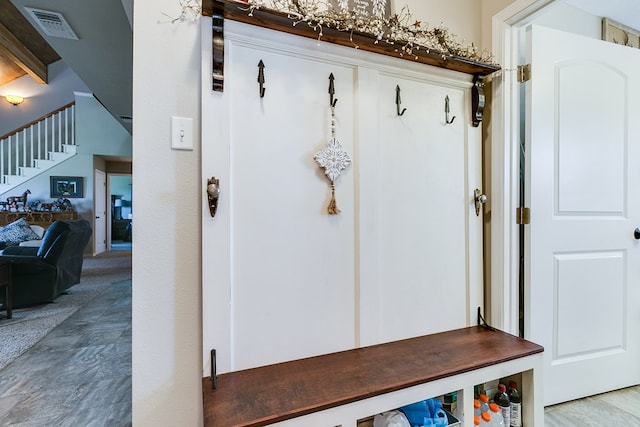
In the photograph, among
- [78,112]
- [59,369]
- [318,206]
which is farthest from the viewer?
[78,112]

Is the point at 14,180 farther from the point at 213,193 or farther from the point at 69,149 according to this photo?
the point at 213,193

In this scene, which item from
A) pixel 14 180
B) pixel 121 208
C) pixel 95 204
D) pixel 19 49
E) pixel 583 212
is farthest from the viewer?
pixel 121 208

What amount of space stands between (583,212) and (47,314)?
466 cm

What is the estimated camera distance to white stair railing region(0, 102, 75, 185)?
20.0 feet

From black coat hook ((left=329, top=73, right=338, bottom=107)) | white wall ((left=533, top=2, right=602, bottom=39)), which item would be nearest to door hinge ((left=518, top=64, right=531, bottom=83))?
white wall ((left=533, top=2, right=602, bottom=39))

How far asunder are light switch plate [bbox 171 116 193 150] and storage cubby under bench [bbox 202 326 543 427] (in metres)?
0.86

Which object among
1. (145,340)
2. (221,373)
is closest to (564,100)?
(221,373)

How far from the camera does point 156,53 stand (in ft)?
3.62

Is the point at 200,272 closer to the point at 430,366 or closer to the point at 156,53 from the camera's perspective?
the point at 156,53

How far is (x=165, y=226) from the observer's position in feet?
3.64

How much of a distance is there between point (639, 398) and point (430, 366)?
1501 mm

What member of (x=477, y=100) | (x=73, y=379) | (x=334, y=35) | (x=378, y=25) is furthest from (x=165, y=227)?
(x=73, y=379)

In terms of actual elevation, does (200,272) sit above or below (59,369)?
above

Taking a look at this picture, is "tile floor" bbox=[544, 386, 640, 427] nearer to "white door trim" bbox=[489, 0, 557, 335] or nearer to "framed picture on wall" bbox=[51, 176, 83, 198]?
"white door trim" bbox=[489, 0, 557, 335]
